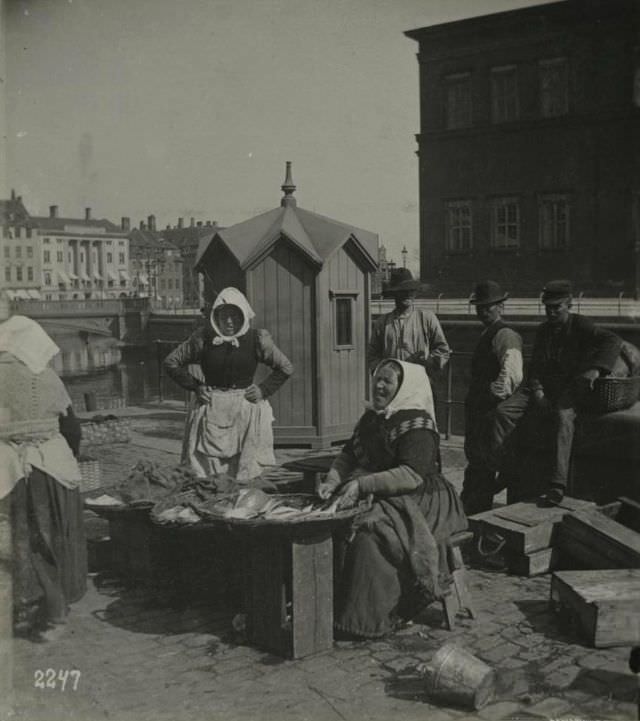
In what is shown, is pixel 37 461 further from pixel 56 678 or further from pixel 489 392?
pixel 489 392

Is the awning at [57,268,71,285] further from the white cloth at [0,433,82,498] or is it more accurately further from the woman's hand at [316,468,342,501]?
the woman's hand at [316,468,342,501]

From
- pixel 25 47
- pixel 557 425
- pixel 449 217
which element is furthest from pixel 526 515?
Answer: pixel 449 217

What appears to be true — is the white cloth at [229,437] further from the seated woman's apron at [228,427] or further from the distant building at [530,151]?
the distant building at [530,151]

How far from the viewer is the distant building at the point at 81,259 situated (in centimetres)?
9119

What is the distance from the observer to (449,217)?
31188mm

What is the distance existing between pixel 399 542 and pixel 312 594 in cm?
56

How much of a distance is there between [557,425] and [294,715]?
10.7 feet

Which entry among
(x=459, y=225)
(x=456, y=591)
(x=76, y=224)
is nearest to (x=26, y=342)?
(x=456, y=591)

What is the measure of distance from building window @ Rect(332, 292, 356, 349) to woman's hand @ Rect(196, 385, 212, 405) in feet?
16.2

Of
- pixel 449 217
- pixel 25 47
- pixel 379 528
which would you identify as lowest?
pixel 379 528

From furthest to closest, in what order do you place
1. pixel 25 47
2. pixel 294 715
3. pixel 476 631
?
pixel 25 47, pixel 476 631, pixel 294 715

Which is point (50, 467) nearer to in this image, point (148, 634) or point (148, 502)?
point (148, 502)

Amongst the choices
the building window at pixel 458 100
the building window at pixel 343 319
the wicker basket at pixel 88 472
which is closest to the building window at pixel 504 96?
the building window at pixel 458 100

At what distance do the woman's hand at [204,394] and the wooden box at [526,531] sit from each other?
217 cm
